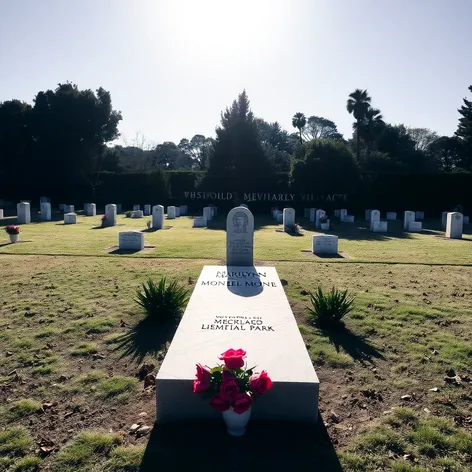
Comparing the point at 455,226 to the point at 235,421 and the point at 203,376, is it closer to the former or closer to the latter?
the point at 235,421

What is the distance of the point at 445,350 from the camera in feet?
20.2

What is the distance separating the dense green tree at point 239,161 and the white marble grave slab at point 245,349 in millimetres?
27651

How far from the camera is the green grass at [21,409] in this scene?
4.37 metres

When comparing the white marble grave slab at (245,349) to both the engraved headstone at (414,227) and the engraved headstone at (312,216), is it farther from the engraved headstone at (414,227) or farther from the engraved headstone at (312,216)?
the engraved headstone at (312,216)

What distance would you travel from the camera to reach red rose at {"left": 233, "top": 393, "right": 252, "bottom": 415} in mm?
3523

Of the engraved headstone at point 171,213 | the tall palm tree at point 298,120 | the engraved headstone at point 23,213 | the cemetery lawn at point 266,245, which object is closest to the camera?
the cemetery lawn at point 266,245

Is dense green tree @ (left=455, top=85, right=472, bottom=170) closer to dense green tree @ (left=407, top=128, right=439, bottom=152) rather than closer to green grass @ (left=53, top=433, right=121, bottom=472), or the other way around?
dense green tree @ (left=407, top=128, right=439, bottom=152)

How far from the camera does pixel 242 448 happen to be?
12.2ft

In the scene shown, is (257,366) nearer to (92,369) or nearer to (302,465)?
(302,465)

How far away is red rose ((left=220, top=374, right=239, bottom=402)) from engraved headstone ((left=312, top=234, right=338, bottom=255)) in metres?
11.4

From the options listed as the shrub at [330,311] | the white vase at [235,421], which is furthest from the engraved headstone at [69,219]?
the white vase at [235,421]

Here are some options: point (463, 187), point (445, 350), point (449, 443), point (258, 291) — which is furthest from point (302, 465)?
point (463, 187)

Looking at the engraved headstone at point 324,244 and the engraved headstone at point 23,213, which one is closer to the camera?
the engraved headstone at point 324,244

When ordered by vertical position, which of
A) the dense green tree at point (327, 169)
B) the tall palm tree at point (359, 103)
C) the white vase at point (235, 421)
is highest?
the tall palm tree at point (359, 103)
